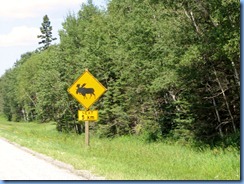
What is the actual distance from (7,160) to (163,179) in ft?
19.4

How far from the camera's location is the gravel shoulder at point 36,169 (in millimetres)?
9312

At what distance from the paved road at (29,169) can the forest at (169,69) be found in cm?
695

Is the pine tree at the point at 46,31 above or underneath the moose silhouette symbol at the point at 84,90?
above

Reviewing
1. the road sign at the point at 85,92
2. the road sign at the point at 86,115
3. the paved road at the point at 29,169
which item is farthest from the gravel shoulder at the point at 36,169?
the road sign at the point at 85,92

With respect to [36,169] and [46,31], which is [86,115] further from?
[46,31]

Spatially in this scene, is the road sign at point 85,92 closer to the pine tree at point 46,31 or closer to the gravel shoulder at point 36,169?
the gravel shoulder at point 36,169

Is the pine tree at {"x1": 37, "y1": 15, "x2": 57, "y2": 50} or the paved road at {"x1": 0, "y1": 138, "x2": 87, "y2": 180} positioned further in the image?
the pine tree at {"x1": 37, "y1": 15, "x2": 57, "y2": 50}

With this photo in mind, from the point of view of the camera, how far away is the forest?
15805mm

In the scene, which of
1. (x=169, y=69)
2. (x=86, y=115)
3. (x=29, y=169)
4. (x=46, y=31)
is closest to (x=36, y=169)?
(x=29, y=169)

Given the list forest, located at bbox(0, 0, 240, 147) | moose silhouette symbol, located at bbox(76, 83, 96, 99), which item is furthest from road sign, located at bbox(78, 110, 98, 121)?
forest, located at bbox(0, 0, 240, 147)

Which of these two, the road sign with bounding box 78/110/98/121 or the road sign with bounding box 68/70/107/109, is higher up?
the road sign with bounding box 68/70/107/109

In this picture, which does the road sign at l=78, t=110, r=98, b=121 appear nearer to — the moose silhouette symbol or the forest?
the moose silhouette symbol

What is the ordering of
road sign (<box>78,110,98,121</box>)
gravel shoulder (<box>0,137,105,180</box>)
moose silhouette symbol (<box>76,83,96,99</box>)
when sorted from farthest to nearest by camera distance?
road sign (<box>78,110,98,121</box>)
moose silhouette symbol (<box>76,83,96,99</box>)
gravel shoulder (<box>0,137,105,180</box>)

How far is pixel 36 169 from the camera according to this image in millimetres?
10531
